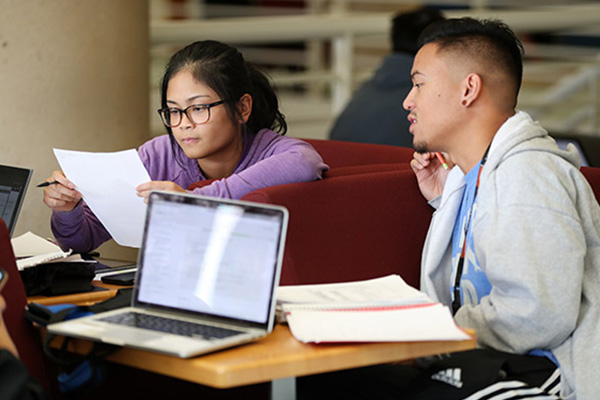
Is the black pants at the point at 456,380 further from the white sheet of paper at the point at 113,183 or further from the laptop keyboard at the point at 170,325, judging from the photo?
the white sheet of paper at the point at 113,183

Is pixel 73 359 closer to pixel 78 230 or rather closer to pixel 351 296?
pixel 351 296

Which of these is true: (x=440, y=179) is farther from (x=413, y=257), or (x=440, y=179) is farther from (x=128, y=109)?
(x=128, y=109)

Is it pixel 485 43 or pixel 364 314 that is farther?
pixel 485 43

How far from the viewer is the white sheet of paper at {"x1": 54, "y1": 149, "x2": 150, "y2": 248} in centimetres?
203

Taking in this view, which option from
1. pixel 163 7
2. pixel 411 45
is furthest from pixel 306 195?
pixel 163 7

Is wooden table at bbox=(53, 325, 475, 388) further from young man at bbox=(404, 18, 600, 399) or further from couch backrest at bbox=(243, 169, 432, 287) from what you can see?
couch backrest at bbox=(243, 169, 432, 287)

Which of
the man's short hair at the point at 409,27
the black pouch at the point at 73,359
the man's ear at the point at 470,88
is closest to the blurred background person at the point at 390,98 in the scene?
the man's short hair at the point at 409,27

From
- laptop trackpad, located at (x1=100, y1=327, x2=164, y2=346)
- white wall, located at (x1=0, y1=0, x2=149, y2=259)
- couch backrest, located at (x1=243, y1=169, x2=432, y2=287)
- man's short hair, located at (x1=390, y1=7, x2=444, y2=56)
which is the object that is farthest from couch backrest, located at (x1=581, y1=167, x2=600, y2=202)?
man's short hair, located at (x1=390, y1=7, x2=444, y2=56)

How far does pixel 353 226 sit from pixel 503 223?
17.0 inches

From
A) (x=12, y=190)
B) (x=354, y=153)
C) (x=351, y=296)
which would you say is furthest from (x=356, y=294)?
(x=354, y=153)

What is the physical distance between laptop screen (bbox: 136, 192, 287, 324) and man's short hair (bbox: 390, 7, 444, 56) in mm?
2408

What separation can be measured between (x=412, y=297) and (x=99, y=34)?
175 centimetres

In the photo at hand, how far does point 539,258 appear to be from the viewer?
5.93ft

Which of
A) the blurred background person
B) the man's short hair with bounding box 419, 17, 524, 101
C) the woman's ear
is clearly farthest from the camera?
the blurred background person
